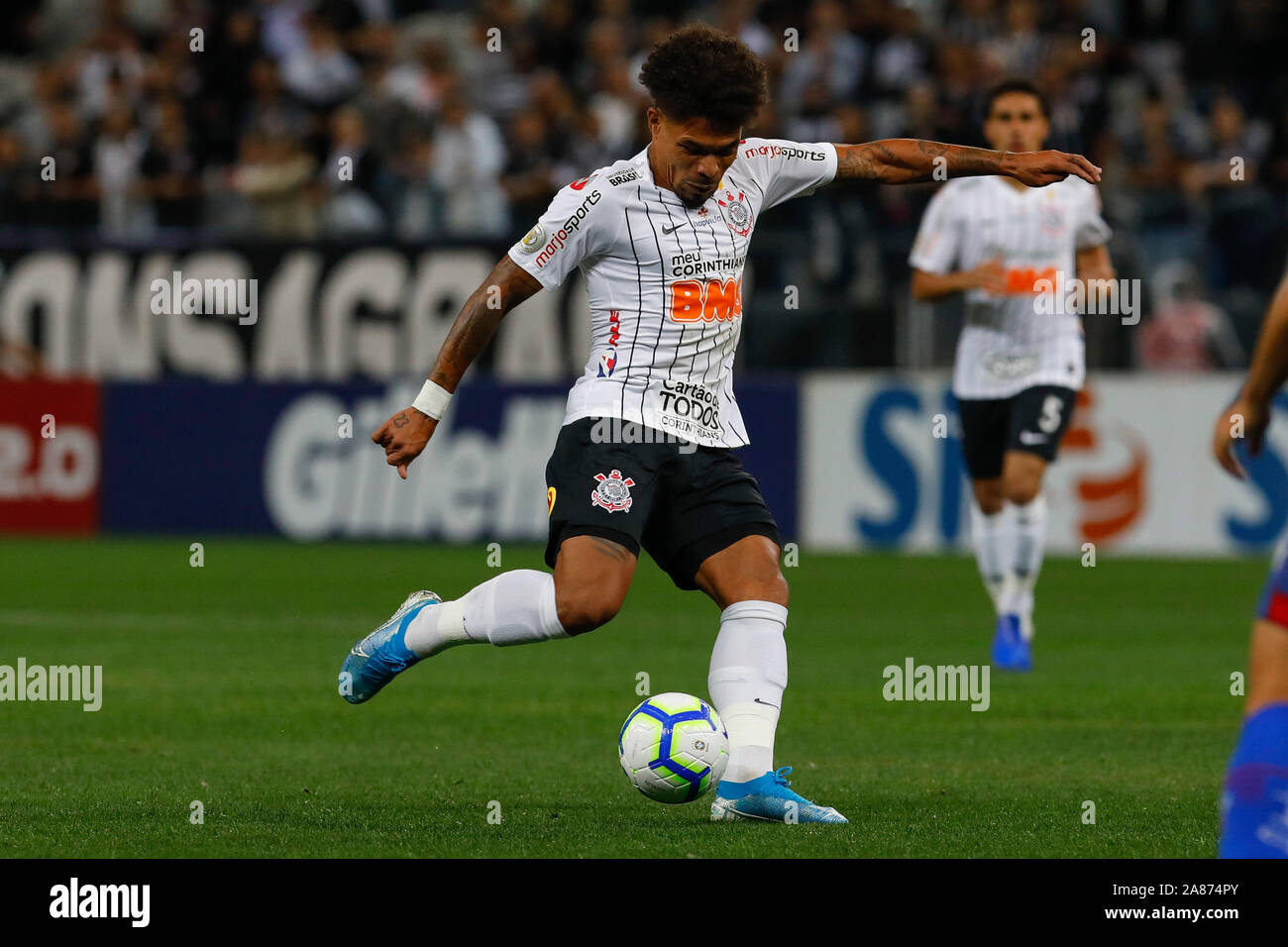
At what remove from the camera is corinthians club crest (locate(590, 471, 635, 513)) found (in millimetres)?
6312

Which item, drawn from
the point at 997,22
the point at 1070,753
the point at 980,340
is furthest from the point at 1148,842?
the point at 997,22

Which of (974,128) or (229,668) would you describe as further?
(974,128)

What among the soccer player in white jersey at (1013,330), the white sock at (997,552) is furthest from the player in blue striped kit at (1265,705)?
the white sock at (997,552)

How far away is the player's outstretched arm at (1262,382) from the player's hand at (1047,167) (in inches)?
91.0

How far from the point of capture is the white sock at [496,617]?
6.31 meters

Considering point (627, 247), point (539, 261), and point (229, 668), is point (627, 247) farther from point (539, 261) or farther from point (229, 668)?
point (229, 668)

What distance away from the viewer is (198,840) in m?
5.86

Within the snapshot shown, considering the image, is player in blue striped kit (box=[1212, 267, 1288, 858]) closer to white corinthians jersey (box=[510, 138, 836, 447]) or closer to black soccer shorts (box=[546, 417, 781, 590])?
black soccer shorts (box=[546, 417, 781, 590])

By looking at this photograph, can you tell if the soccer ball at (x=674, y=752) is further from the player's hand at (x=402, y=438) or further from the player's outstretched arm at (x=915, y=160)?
the player's outstretched arm at (x=915, y=160)

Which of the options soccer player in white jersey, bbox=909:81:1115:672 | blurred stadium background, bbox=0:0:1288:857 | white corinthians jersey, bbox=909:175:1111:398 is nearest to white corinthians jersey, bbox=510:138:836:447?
blurred stadium background, bbox=0:0:1288:857

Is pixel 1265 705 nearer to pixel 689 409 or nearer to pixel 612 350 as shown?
pixel 689 409

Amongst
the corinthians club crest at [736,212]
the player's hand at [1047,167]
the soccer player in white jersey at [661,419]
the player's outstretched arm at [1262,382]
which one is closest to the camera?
the player's outstretched arm at [1262,382]

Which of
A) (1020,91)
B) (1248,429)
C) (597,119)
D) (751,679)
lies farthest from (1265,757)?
(597,119)

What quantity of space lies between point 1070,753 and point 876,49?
1347cm
